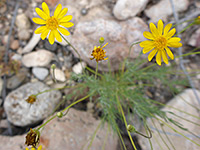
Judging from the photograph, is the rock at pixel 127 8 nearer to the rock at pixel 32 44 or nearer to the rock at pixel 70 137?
the rock at pixel 32 44

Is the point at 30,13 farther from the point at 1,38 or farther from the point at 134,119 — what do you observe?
the point at 134,119

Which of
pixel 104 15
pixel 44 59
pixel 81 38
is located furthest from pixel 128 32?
pixel 44 59

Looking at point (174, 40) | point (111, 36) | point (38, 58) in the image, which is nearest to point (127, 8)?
point (111, 36)

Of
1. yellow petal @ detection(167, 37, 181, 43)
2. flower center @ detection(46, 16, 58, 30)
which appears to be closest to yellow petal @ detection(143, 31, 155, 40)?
yellow petal @ detection(167, 37, 181, 43)

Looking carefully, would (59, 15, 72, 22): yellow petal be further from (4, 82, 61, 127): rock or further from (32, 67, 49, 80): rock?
(32, 67, 49, 80): rock

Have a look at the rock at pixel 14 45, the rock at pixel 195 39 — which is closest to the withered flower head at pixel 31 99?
the rock at pixel 14 45

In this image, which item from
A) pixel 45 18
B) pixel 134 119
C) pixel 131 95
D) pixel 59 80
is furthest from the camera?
pixel 59 80

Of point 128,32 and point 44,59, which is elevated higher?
point 128,32
